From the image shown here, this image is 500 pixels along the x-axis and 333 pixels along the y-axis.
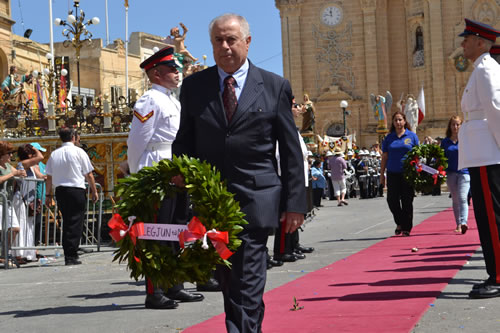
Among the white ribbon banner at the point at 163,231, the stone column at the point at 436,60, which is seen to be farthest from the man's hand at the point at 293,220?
the stone column at the point at 436,60

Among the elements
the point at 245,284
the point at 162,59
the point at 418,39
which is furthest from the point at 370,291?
the point at 418,39

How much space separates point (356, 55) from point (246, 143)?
59130mm

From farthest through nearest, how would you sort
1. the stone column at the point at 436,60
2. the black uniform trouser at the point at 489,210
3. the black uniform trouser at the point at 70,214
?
the stone column at the point at 436,60 → the black uniform trouser at the point at 70,214 → the black uniform trouser at the point at 489,210

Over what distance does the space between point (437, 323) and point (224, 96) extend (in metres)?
2.15

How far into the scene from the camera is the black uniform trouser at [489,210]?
7.16m

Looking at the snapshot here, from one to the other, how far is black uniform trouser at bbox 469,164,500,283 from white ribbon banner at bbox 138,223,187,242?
3142mm

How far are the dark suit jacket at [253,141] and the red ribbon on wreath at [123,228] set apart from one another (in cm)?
57

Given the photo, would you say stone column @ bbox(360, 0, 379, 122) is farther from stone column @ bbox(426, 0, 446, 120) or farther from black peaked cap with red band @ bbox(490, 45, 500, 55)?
black peaked cap with red band @ bbox(490, 45, 500, 55)

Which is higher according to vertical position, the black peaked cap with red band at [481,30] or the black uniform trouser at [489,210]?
the black peaked cap with red band at [481,30]

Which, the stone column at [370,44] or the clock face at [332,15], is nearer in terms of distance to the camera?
the stone column at [370,44]

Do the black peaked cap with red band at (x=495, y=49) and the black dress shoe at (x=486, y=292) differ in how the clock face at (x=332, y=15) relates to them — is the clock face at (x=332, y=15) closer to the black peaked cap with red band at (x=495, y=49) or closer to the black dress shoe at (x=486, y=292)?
the black peaked cap with red band at (x=495, y=49)

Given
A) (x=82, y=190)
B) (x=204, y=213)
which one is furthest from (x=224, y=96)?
(x=82, y=190)

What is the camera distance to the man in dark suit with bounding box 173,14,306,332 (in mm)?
5098

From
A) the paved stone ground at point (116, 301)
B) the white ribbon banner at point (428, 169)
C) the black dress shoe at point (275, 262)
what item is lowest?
the paved stone ground at point (116, 301)
